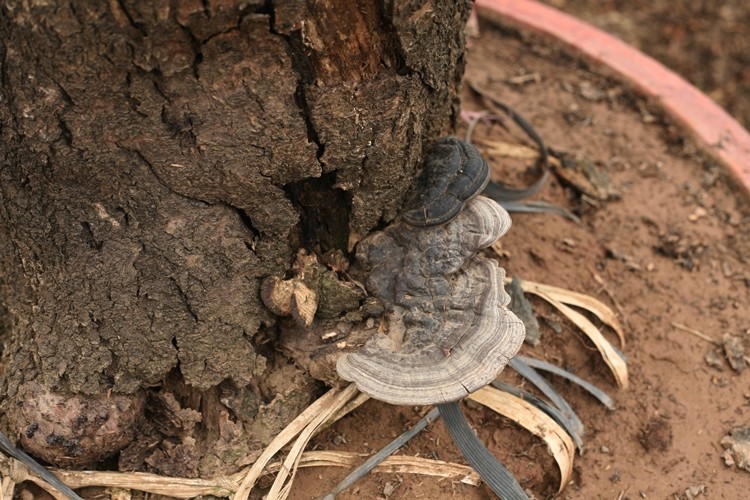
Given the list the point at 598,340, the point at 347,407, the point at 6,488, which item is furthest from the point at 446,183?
the point at 6,488

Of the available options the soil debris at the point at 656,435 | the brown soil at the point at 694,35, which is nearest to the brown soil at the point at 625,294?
the soil debris at the point at 656,435

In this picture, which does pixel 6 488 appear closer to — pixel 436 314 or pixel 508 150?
pixel 436 314

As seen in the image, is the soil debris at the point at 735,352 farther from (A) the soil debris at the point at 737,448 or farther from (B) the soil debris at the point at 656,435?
(B) the soil debris at the point at 656,435

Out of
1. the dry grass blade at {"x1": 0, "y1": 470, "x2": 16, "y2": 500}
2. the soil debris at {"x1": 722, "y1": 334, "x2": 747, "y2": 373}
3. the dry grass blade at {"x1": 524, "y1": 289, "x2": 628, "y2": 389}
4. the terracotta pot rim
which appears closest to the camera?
the dry grass blade at {"x1": 0, "y1": 470, "x2": 16, "y2": 500}

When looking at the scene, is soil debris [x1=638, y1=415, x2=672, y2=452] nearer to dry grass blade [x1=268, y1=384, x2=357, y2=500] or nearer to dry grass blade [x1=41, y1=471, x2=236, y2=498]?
dry grass blade [x1=268, y1=384, x2=357, y2=500]

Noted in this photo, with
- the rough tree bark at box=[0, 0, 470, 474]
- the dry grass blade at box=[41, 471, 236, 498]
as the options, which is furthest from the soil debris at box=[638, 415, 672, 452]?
the dry grass blade at box=[41, 471, 236, 498]

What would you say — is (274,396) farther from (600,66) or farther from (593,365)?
(600,66)
